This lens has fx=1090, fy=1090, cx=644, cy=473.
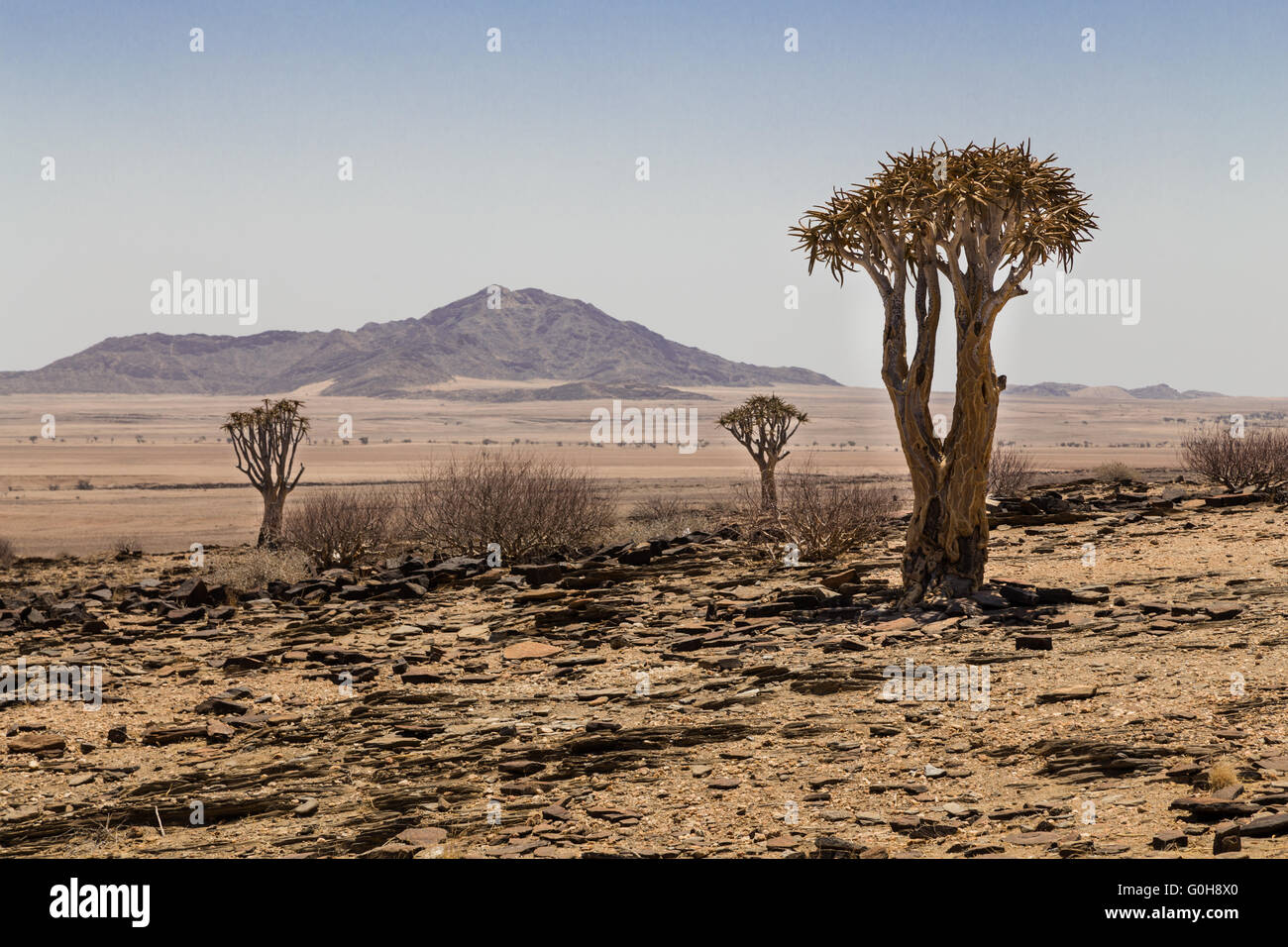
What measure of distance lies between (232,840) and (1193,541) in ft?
36.4

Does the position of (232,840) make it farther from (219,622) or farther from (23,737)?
(219,622)

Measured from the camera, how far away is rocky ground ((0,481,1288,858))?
18.2 feet

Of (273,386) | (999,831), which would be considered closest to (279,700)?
(999,831)

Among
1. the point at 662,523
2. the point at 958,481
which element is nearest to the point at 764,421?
the point at 662,523

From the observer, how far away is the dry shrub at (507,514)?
16734mm

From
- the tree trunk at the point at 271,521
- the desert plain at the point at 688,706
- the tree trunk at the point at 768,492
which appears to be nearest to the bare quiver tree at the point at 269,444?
the tree trunk at the point at 271,521

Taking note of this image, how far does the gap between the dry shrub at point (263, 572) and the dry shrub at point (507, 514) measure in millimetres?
2077

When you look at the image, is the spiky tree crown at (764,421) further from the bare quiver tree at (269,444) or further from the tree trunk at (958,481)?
the tree trunk at (958,481)

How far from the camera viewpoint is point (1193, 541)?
41.9 feet

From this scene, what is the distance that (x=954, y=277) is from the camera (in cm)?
1038

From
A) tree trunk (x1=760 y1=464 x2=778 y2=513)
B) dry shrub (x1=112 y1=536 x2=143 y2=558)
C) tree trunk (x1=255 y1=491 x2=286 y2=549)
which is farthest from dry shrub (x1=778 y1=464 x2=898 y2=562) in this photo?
dry shrub (x1=112 y1=536 x2=143 y2=558)

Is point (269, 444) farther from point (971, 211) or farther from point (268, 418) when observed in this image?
point (971, 211)

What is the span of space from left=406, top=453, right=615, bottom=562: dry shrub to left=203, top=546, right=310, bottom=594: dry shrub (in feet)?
6.82

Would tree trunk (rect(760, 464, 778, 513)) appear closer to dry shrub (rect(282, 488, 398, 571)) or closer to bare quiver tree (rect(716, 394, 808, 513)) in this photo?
bare quiver tree (rect(716, 394, 808, 513))
